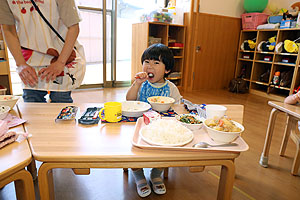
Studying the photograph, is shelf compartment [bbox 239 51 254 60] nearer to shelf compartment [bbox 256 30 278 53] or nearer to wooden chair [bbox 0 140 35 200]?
shelf compartment [bbox 256 30 278 53]

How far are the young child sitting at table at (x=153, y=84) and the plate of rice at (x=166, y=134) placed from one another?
0.53 meters

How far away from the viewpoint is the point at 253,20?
4.20 meters

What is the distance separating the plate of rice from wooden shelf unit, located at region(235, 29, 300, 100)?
11.1ft

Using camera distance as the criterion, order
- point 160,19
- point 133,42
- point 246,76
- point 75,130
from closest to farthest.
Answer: point 75,130 → point 160,19 → point 133,42 → point 246,76

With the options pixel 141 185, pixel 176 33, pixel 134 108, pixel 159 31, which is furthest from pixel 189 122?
pixel 176 33

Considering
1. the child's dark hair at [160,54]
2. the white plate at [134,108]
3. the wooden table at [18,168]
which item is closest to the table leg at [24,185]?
the wooden table at [18,168]

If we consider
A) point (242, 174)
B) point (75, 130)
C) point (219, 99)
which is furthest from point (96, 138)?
point (219, 99)

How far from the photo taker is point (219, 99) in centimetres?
377

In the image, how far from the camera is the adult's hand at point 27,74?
1210 millimetres

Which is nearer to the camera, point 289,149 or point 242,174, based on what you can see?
point 242,174

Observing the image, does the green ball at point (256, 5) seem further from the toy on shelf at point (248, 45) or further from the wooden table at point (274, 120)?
the wooden table at point (274, 120)

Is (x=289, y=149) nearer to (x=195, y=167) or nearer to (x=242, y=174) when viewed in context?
(x=242, y=174)

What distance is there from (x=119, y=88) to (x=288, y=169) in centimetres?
316

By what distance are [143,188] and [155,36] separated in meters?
3.35
